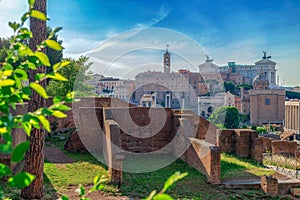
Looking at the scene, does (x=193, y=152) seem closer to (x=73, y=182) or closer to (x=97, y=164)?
(x=97, y=164)

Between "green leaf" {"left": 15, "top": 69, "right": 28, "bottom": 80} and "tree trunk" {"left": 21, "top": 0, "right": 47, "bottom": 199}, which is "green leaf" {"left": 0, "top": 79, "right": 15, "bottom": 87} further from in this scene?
"tree trunk" {"left": 21, "top": 0, "right": 47, "bottom": 199}

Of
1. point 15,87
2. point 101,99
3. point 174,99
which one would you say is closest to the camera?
point 15,87

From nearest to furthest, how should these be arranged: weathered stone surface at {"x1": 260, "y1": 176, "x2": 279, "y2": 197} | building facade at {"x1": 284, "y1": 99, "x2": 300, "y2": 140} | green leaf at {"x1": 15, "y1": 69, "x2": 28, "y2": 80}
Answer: green leaf at {"x1": 15, "y1": 69, "x2": 28, "y2": 80} < weathered stone surface at {"x1": 260, "y1": 176, "x2": 279, "y2": 197} < building facade at {"x1": 284, "y1": 99, "x2": 300, "y2": 140}

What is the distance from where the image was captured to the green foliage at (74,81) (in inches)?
778

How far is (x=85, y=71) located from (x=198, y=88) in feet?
64.0

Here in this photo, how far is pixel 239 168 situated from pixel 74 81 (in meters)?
14.7

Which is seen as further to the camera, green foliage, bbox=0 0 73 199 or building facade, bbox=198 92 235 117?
building facade, bbox=198 92 235 117

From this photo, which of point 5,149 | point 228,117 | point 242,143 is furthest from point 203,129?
point 228,117

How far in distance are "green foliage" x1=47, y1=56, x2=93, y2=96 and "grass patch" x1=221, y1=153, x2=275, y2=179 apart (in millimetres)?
9798

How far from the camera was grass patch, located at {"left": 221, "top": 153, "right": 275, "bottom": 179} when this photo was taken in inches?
400

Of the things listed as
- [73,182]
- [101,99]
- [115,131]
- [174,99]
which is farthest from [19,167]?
[174,99]

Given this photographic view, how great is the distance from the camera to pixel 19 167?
26.3ft

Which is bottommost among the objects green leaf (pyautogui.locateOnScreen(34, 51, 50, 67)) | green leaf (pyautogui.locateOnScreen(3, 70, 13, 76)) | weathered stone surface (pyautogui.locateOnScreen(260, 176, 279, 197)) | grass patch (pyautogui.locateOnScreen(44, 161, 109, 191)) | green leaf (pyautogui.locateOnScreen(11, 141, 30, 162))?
weathered stone surface (pyautogui.locateOnScreen(260, 176, 279, 197))

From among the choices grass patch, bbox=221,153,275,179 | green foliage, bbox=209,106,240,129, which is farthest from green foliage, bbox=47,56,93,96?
green foliage, bbox=209,106,240,129
